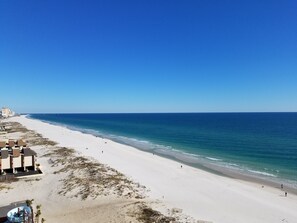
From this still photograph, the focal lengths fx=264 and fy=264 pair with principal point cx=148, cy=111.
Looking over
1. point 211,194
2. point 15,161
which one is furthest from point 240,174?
point 15,161

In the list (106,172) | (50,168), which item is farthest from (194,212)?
(50,168)

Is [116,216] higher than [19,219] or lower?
lower

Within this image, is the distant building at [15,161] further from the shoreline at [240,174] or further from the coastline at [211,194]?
the shoreline at [240,174]

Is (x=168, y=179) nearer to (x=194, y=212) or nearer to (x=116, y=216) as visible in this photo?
(x=194, y=212)

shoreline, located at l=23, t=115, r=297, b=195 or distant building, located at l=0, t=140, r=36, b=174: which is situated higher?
distant building, located at l=0, t=140, r=36, b=174

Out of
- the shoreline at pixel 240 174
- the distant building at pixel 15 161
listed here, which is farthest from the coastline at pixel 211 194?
the distant building at pixel 15 161

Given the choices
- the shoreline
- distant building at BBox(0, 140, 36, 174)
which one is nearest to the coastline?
the shoreline

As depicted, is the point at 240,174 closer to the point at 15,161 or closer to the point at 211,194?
the point at 211,194

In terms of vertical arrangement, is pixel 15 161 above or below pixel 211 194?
above

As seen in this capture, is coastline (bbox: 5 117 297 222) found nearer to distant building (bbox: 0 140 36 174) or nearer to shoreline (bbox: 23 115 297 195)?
shoreline (bbox: 23 115 297 195)

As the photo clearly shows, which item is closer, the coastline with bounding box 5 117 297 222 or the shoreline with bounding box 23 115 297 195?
the coastline with bounding box 5 117 297 222

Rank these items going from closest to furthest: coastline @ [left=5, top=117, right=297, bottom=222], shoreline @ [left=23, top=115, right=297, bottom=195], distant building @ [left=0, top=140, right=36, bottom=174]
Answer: coastline @ [left=5, top=117, right=297, bottom=222] → distant building @ [left=0, top=140, right=36, bottom=174] → shoreline @ [left=23, top=115, right=297, bottom=195]
